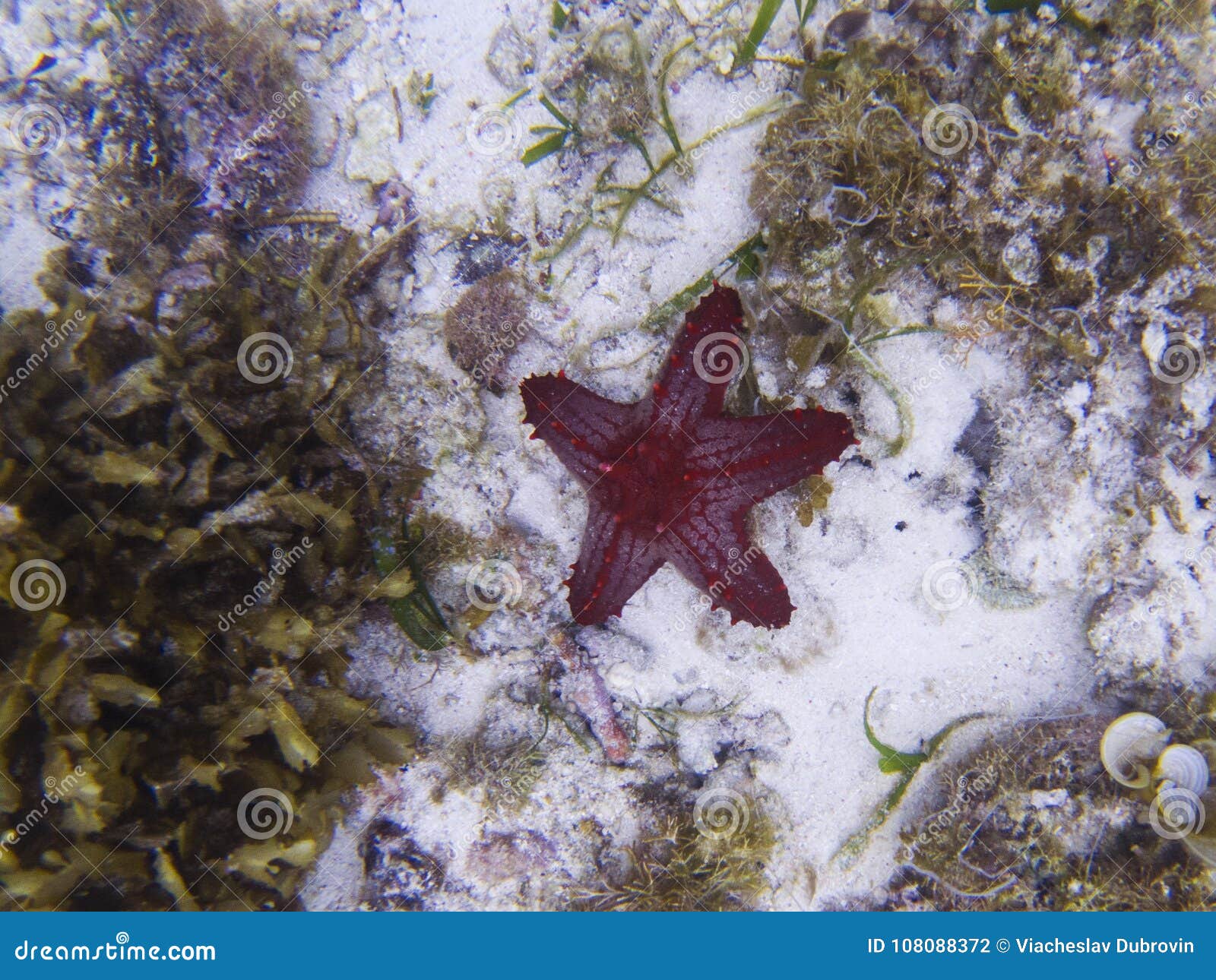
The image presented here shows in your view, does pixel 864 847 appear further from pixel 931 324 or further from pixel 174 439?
pixel 174 439

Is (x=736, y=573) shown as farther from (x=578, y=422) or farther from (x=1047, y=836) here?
(x=1047, y=836)

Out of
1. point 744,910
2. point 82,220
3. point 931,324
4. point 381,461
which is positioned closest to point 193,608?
point 381,461

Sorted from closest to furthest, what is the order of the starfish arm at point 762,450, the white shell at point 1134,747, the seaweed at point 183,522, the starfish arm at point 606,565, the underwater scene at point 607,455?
the seaweed at point 183,522
the underwater scene at point 607,455
the starfish arm at point 762,450
the starfish arm at point 606,565
the white shell at point 1134,747

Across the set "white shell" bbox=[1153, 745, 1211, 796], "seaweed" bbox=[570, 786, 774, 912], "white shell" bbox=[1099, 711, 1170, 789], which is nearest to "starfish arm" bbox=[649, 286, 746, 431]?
"seaweed" bbox=[570, 786, 774, 912]

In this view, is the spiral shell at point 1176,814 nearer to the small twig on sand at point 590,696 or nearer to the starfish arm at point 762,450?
the starfish arm at point 762,450

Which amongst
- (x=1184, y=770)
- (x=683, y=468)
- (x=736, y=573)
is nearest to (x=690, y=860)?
(x=736, y=573)

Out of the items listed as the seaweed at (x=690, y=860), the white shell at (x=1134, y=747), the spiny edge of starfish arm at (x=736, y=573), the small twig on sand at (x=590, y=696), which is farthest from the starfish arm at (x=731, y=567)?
the white shell at (x=1134, y=747)
